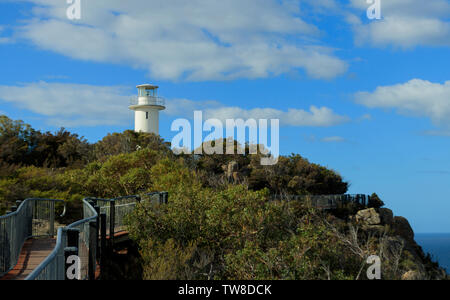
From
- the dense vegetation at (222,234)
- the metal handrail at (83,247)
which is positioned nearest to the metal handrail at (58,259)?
the metal handrail at (83,247)

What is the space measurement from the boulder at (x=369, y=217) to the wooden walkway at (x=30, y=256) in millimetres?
23713

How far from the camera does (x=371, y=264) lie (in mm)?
11445

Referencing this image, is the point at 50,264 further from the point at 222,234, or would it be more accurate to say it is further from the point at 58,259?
the point at 222,234

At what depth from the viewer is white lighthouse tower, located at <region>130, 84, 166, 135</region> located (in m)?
50.5

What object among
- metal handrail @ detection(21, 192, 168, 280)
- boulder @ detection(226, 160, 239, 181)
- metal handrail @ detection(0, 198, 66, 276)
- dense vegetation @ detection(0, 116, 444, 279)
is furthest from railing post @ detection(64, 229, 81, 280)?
boulder @ detection(226, 160, 239, 181)

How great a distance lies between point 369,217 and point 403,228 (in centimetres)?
393

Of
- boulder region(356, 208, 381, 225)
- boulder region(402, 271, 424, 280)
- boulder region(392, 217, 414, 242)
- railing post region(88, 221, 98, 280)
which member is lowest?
boulder region(392, 217, 414, 242)

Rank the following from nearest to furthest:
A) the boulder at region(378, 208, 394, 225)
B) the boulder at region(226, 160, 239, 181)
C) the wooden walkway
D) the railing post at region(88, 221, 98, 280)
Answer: the railing post at region(88, 221, 98, 280) → the wooden walkway → the boulder at region(378, 208, 394, 225) → the boulder at region(226, 160, 239, 181)

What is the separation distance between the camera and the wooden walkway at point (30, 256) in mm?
9731

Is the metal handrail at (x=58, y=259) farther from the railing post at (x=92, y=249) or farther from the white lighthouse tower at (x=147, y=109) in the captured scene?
the white lighthouse tower at (x=147, y=109)

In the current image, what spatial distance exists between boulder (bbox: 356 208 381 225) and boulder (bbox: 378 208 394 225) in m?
1.10

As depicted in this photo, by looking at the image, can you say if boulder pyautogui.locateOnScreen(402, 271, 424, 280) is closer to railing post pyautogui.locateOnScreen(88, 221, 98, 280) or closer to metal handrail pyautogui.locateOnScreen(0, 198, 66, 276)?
railing post pyautogui.locateOnScreen(88, 221, 98, 280)
